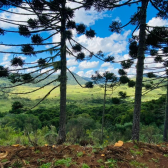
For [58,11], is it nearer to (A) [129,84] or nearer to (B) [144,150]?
(A) [129,84]

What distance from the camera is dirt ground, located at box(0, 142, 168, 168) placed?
2992mm

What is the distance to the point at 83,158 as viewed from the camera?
335 cm

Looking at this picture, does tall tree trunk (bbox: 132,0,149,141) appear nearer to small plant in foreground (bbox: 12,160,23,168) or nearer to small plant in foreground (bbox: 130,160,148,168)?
small plant in foreground (bbox: 130,160,148,168)

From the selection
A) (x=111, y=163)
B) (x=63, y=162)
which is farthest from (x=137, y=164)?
(x=63, y=162)

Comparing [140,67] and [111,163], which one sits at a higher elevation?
[140,67]

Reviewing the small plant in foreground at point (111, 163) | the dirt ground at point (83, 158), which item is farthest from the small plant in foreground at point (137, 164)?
the small plant in foreground at point (111, 163)

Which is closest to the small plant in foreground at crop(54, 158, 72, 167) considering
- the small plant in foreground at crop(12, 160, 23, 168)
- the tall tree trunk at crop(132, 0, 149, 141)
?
the small plant in foreground at crop(12, 160, 23, 168)

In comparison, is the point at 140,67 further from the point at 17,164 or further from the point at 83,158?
the point at 17,164

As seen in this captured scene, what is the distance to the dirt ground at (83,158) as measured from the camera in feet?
9.82

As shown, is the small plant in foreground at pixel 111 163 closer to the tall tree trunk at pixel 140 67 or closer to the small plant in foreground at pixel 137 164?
the small plant in foreground at pixel 137 164

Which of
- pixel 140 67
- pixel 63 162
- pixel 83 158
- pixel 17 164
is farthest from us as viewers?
pixel 140 67

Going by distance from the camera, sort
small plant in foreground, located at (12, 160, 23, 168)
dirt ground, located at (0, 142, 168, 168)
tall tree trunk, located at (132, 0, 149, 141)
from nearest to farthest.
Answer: small plant in foreground, located at (12, 160, 23, 168) < dirt ground, located at (0, 142, 168, 168) < tall tree trunk, located at (132, 0, 149, 141)

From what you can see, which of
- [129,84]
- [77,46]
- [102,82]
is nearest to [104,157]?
[129,84]

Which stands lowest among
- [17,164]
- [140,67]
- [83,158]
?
[83,158]
